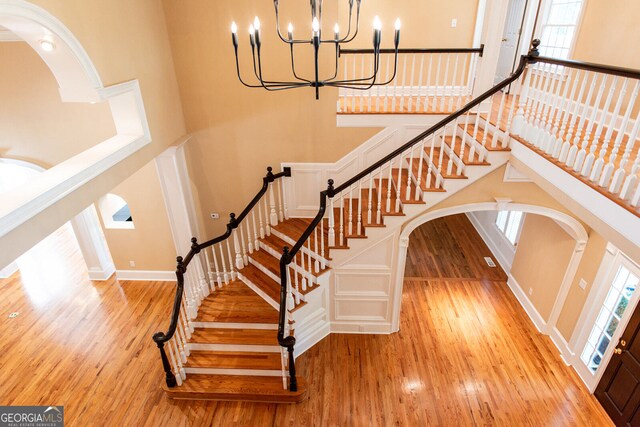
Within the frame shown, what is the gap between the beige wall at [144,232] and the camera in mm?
6129

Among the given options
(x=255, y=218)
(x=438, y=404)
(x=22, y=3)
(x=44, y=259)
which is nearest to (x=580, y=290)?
(x=438, y=404)

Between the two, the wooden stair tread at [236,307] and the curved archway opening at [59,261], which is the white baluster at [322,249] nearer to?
the wooden stair tread at [236,307]

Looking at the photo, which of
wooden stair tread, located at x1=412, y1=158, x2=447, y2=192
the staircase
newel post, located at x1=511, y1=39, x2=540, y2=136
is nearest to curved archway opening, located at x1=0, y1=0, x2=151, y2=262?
the staircase

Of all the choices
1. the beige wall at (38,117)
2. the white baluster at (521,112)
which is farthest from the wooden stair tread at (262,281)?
the white baluster at (521,112)

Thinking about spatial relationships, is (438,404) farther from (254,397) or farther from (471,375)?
(254,397)

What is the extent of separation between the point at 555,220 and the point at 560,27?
9.51ft

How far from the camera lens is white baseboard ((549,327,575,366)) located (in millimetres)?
5172

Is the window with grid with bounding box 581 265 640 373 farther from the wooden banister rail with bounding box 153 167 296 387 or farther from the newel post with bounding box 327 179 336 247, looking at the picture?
the wooden banister rail with bounding box 153 167 296 387

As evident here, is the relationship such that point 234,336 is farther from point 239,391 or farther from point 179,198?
point 179,198

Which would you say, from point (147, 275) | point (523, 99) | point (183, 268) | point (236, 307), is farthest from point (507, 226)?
point (147, 275)

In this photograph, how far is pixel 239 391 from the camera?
461 cm

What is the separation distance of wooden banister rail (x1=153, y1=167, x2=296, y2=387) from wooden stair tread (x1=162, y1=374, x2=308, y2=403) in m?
0.16

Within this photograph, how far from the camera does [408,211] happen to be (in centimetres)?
489

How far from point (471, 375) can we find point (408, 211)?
2.41m
